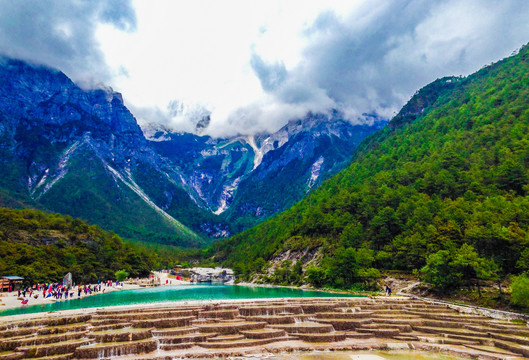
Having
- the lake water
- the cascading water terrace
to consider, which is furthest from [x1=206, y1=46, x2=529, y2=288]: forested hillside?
the cascading water terrace

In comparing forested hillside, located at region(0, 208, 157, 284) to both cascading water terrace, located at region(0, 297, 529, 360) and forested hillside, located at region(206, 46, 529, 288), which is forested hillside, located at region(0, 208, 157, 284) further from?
cascading water terrace, located at region(0, 297, 529, 360)

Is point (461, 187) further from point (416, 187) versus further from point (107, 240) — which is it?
point (107, 240)

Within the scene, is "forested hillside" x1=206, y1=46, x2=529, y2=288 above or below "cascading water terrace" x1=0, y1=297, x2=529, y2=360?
above

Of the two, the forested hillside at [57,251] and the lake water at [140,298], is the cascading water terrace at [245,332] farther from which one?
the forested hillside at [57,251]

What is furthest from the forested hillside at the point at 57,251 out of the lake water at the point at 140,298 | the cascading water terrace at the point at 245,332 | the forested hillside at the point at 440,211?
the cascading water terrace at the point at 245,332

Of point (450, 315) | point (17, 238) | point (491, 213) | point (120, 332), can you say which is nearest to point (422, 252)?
point (491, 213)

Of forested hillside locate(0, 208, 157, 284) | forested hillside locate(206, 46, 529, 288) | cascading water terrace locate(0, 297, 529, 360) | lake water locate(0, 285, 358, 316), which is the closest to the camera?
cascading water terrace locate(0, 297, 529, 360)

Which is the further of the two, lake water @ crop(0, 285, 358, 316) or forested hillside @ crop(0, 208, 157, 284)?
forested hillside @ crop(0, 208, 157, 284)
